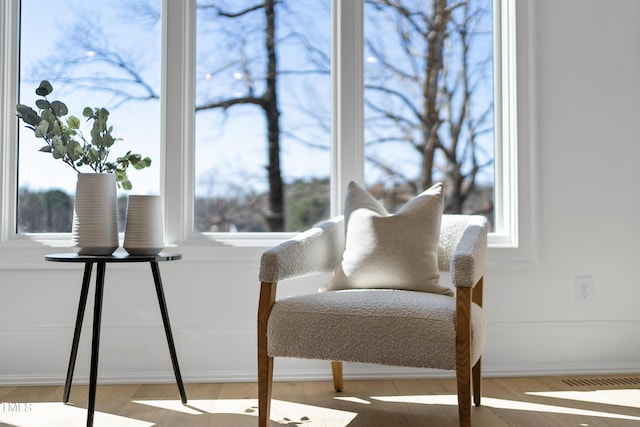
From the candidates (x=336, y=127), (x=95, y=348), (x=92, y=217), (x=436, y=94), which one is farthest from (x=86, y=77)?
(x=436, y=94)

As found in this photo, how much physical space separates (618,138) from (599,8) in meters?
0.58

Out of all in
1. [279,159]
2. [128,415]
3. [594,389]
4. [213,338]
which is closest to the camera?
[128,415]

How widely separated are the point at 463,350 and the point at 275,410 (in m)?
0.83

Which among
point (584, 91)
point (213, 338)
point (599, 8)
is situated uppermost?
point (599, 8)

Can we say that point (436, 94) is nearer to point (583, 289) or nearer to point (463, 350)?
point (583, 289)

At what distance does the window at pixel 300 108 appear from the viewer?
114 inches

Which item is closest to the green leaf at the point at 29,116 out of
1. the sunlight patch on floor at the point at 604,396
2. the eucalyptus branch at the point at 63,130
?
the eucalyptus branch at the point at 63,130

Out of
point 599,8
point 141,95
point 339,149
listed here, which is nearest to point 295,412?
point 339,149

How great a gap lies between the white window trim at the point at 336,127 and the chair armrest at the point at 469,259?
30.3 inches

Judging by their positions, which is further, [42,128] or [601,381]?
[601,381]

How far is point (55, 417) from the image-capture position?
7.27ft

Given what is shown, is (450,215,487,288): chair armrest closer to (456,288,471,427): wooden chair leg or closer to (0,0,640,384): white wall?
(456,288,471,427): wooden chair leg

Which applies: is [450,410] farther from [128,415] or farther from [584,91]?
[584,91]

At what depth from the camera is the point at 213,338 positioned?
276 cm
